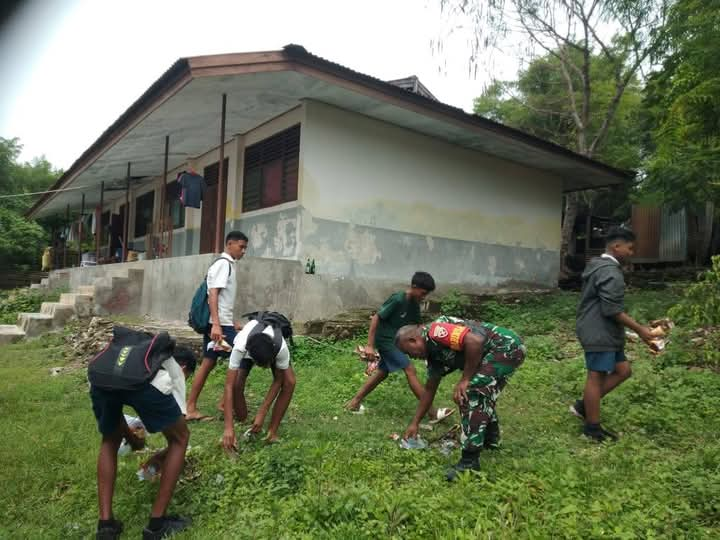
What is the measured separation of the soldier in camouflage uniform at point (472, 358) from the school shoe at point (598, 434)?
3.24 feet

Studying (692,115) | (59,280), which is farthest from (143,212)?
(692,115)

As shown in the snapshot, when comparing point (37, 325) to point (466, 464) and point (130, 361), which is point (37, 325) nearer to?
point (130, 361)

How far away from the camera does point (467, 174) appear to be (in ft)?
37.5

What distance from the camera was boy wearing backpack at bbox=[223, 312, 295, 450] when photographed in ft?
13.4

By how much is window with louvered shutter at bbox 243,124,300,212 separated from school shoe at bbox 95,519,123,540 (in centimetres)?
699

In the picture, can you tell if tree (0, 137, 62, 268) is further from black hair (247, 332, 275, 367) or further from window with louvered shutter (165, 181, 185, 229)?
black hair (247, 332, 275, 367)

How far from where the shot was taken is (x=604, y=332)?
4391 mm

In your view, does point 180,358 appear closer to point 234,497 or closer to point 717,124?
point 234,497

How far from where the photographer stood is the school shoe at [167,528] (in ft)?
10.1

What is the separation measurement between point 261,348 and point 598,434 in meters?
2.79

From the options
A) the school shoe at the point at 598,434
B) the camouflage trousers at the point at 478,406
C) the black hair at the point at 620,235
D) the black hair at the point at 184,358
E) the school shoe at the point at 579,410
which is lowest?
the school shoe at the point at 598,434

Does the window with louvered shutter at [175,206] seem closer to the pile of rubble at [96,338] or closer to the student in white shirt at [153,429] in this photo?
the pile of rubble at [96,338]

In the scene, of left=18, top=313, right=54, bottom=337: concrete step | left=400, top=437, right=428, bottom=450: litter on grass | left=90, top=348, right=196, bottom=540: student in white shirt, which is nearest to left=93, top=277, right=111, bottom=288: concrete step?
left=18, top=313, right=54, bottom=337: concrete step

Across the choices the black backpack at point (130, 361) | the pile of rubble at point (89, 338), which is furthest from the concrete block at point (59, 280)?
the black backpack at point (130, 361)
